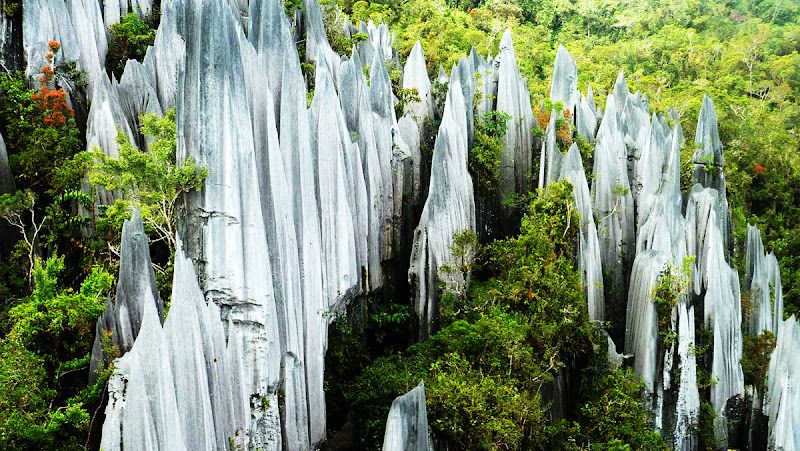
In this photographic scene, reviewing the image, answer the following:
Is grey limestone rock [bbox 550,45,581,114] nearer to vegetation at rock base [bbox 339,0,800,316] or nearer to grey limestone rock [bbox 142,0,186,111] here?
vegetation at rock base [bbox 339,0,800,316]

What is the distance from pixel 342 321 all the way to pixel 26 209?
7602mm

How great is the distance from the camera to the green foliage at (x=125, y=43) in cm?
1861

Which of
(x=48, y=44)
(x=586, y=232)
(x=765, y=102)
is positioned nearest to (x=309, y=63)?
(x=48, y=44)

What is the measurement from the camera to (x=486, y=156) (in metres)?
21.0

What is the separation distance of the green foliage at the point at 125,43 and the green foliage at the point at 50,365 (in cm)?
816

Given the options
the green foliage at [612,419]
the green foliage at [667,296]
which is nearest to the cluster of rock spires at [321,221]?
the green foliage at [667,296]

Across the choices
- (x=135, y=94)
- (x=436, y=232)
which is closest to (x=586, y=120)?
(x=436, y=232)

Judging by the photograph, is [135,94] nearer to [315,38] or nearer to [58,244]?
[58,244]

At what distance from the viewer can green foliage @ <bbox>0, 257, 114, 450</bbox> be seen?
9344 millimetres

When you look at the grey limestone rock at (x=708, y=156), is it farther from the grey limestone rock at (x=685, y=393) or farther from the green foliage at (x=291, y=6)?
the green foliage at (x=291, y=6)

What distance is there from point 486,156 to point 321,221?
28.9 ft

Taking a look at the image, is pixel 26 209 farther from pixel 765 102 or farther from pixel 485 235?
pixel 765 102

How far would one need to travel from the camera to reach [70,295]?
11734mm

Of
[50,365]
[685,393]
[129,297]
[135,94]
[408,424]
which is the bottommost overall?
[685,393]
